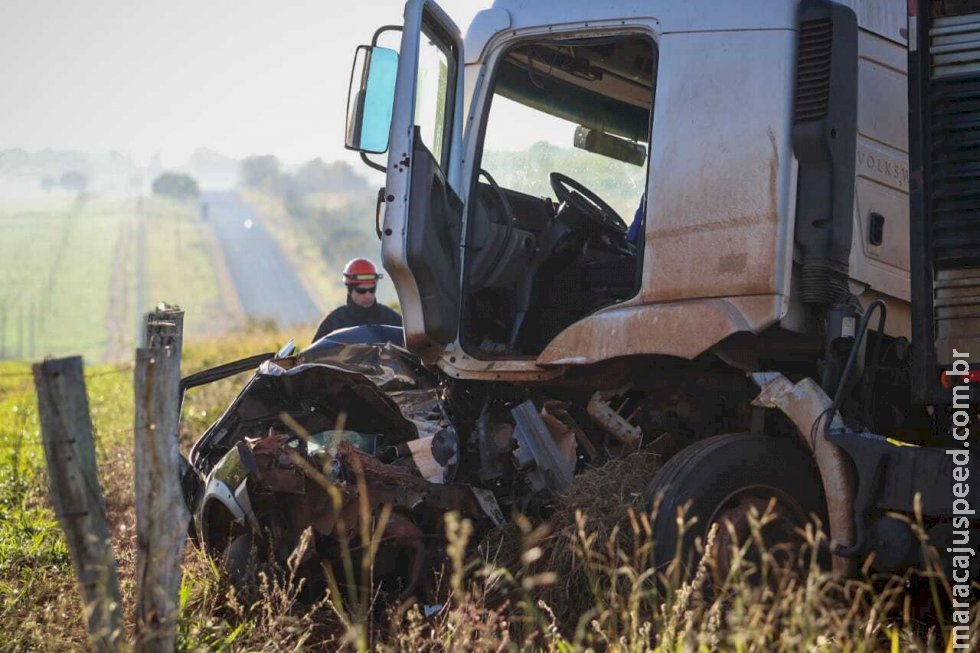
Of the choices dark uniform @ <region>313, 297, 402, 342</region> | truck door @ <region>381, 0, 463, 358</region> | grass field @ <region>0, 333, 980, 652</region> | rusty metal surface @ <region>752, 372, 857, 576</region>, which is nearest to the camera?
grass field @ <region>0, 333, 980, 652</region>


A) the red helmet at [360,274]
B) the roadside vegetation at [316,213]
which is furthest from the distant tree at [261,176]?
the red helmet at [360,274]

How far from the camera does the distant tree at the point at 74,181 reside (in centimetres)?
7910

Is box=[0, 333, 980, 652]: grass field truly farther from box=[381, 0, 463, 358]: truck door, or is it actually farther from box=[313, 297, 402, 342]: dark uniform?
box=[313, 297, 402, 342]: dark uniform

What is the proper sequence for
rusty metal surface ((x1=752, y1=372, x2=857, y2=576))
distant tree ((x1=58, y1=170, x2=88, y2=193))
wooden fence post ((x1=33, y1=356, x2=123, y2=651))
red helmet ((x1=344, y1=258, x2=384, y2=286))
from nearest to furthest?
1. wooden fence post ((x1=33, y1=356, x2=123, y2=651))
2. rusty metal surface ((x1=752, y1=372, x2=857, y2=576))
3. red helmet ((x1=344, y1=258, x2=384, y2=286))
4. distant tree ((x1=58, y1=170, x2=88, y2=193))

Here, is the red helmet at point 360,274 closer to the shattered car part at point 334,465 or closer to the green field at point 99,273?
the shattered car part at point 334,465

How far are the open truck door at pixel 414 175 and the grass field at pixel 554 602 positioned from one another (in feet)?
3.68

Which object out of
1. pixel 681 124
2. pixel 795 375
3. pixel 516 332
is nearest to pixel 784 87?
pixel 681 124

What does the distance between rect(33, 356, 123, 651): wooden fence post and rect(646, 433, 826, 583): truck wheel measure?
7.06 feet

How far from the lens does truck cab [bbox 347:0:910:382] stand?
530 cm

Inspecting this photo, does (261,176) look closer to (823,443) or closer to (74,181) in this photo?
(74,181)

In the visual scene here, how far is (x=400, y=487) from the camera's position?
5.72m

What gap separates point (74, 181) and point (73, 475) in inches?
3338

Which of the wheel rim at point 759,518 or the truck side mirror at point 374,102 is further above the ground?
the truck side mirror at point 374,102

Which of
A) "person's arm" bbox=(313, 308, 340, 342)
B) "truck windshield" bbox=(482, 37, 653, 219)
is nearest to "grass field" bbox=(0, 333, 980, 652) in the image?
"truck windshield" bbox=(482, 37, 653, 219)
